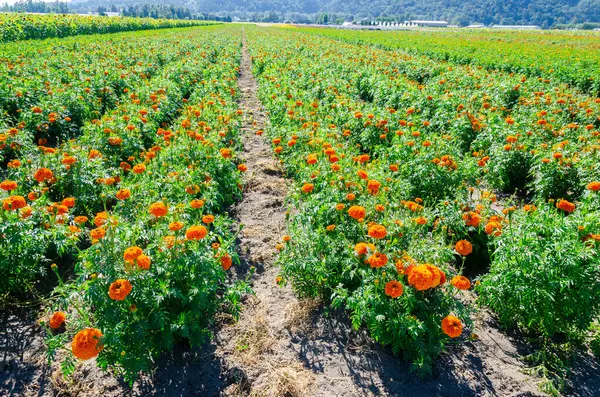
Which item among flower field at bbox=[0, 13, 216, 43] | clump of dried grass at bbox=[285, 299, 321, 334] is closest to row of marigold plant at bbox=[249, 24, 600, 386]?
clump of dried grass at bbox=[285, 299, 321, 334]

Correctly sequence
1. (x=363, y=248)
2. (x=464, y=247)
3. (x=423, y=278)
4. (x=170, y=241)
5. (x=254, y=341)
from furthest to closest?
1. (x=254, y=341)
2. (x=464, y=247)
3. (x=363, y=248)
4. (x=170, y=241)
5. (x=423, y=278)

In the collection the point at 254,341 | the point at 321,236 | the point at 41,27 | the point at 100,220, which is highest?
the point at 41,27

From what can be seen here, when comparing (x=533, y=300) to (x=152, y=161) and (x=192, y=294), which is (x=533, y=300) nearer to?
(x=192, y=294)

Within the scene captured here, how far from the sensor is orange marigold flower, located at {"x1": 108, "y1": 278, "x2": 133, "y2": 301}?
7.50 ft

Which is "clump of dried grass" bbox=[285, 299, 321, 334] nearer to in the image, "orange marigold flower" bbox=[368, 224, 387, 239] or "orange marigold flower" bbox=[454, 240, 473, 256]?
"orange marigold flower" bbox=[368, 224, 387, 239]

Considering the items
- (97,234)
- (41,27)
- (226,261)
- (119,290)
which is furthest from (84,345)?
(41,27)

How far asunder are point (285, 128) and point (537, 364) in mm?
5540

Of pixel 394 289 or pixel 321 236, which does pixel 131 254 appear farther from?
pixel 394 289

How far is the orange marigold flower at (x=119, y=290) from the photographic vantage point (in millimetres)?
2287

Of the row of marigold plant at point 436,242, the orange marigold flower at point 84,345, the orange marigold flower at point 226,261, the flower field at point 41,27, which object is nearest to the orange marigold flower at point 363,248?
the row of marigold plant at point 436,242

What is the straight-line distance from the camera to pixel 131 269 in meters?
2.63

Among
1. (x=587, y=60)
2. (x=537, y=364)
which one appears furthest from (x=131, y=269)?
(x=587, y=60)

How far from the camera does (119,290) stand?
2305 millimetres

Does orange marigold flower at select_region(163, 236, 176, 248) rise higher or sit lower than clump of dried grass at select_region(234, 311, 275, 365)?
higher
